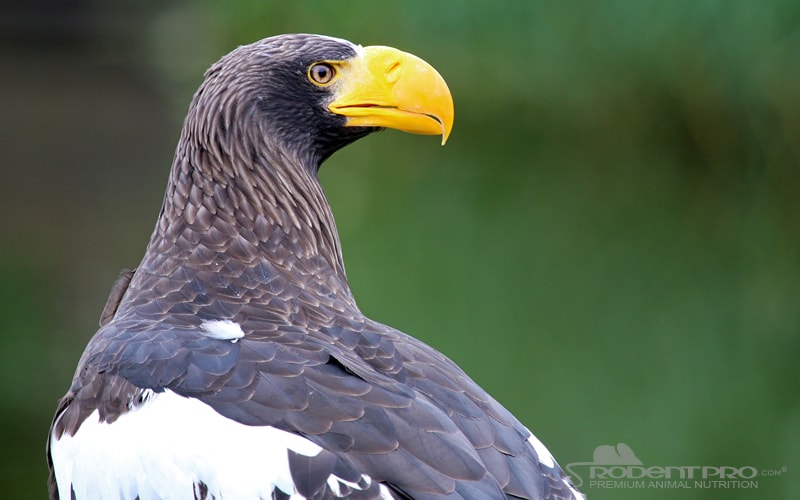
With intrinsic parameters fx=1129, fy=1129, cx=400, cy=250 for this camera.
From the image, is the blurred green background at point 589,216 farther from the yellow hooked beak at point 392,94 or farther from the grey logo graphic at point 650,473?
the yellow hooked beak at point 392,94

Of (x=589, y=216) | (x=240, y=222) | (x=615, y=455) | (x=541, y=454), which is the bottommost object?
(x=541, y=454)

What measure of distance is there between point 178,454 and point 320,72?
→ 44.2 inches

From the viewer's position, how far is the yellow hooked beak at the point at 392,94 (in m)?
2.83

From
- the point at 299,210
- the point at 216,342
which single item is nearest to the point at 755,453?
the point at 299,210

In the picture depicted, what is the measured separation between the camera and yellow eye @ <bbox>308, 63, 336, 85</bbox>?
290 cm

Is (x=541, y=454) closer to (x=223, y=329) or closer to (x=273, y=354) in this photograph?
(x=273, y=354)

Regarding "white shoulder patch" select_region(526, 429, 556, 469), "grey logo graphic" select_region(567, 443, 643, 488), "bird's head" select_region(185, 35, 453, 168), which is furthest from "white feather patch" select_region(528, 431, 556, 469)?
"grey logo graphic" select_region(567, 443, 643, 488)

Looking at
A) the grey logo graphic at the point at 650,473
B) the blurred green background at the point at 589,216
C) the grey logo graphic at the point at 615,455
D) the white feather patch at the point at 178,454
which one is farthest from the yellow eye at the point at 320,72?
the grey logo graphic at the point at 615,455

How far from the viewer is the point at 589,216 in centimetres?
660

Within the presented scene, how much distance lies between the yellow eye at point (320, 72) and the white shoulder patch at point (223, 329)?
0.72 metres

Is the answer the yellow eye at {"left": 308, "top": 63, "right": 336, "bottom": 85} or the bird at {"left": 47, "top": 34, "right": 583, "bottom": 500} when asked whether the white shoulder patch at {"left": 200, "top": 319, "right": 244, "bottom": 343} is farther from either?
the yellow eye at {"left": 308, "top": 63, "right": 336, "bottom": 85}

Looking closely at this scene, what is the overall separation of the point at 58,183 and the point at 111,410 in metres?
5.60

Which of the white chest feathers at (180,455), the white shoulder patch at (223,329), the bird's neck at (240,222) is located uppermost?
the bird's neck at (240,222)

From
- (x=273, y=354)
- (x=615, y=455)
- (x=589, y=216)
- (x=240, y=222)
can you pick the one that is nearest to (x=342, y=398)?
(x=273, y=354)
